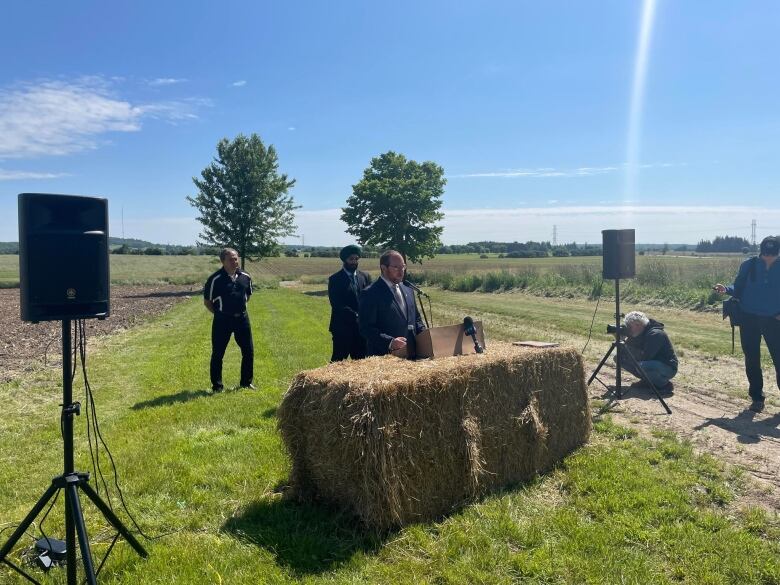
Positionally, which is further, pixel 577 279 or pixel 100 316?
pixel 577 279

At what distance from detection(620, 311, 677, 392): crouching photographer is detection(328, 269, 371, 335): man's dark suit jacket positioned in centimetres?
400

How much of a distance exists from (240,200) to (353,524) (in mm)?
38439

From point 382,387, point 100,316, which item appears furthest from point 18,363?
point 382,387

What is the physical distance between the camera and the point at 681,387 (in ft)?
27.5

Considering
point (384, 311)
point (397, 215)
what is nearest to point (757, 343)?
point (384, 311)

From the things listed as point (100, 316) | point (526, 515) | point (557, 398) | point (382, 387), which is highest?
point (100, 316)

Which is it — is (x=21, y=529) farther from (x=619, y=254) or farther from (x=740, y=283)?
(x=740, y=283)

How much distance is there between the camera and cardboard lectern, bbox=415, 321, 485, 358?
15.6ft

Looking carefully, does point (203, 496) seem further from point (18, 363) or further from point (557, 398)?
point (18, 363)

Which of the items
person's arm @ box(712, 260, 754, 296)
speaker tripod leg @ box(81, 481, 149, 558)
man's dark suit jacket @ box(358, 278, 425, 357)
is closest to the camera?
speaker tripod leg @ box(81, 481, 149, 558)

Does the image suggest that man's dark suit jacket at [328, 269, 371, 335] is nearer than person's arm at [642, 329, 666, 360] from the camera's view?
Yes

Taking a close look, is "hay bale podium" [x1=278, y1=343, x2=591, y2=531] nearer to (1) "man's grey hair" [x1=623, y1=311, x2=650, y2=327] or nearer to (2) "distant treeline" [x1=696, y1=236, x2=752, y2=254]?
(1) "man's grey hair" [x1=623, y1=311, x2=650, y2=327]

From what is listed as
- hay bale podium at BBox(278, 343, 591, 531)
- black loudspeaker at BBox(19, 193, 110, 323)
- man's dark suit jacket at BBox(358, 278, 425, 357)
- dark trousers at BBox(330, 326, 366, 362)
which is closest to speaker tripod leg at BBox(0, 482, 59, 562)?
black loudspeaker at BBox(19, 193, 110, 323)

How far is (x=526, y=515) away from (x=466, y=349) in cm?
147
